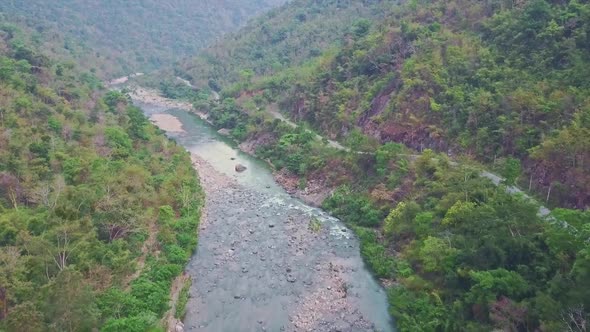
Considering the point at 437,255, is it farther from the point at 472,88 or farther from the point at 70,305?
the point at 472,88

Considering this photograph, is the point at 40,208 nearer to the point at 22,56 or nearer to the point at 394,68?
the point at 22,56

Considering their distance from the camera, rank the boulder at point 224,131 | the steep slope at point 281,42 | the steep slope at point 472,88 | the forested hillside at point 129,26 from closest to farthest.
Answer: the steep slope at point 472,88, the boulder at point 224,131, the steep slope at point 281,42, the forested hillside at point 129,26

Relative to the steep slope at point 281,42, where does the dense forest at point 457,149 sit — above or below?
above

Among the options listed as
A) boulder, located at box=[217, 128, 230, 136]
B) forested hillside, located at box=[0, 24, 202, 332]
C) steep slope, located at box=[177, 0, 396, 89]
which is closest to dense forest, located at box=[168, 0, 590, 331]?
boulder, located at box=[217, 128, 230, 136]

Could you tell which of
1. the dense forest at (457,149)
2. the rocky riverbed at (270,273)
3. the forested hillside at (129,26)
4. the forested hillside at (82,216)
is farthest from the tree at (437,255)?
the forested hillside at (129,26)

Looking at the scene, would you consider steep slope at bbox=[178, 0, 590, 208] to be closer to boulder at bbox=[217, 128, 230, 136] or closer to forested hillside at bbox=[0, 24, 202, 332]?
boulder at bbox=[217, 128, 230, 136]

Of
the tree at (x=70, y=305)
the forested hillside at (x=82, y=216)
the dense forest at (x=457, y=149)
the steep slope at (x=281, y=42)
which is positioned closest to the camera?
the tree at (x=70, y=305)

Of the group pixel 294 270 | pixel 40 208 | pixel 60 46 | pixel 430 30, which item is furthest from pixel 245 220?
pixel 60 46

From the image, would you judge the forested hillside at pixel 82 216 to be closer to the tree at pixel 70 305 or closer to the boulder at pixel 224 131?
the tree at pixel 70 305

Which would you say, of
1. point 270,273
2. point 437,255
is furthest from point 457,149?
point 270,273
